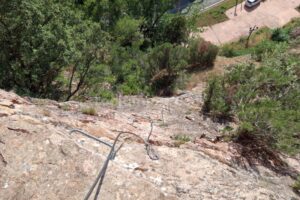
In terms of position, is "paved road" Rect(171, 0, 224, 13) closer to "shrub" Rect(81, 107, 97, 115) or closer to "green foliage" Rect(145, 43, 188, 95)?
"green foliage" Rect(145, 43, 188, 95)

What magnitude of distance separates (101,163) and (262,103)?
166 inches

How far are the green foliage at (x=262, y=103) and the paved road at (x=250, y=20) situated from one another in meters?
16.7

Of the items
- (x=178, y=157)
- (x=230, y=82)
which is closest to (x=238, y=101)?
(x=230, y=82)

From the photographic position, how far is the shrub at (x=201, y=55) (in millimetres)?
16234

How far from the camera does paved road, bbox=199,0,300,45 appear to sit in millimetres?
26531

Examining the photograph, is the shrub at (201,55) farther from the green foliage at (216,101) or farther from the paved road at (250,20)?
the paved road at (250,20)

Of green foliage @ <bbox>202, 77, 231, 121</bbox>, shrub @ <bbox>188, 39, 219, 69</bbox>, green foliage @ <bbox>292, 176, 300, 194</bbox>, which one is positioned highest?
shrub @ <bbox>188, 39, 219, 69</bbox>

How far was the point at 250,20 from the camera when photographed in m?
28.4

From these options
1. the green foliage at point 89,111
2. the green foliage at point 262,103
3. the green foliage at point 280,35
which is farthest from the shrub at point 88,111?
the green foliage at point 280,35

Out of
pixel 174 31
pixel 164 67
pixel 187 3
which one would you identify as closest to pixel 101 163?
pixel 164 67

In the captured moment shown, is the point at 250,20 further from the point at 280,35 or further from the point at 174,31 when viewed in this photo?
the point at 174,31

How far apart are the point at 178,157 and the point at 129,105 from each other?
401 cm

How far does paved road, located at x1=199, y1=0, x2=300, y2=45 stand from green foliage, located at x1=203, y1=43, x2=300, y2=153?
1670 cm

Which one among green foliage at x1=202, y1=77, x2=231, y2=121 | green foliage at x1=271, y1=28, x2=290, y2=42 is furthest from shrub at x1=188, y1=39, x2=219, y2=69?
green foliage at x1=202, y1=77, x2=231, y2=121
